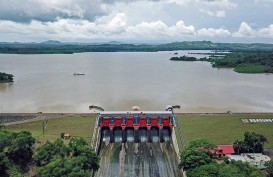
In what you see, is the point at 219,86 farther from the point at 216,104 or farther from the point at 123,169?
the point at 123,169

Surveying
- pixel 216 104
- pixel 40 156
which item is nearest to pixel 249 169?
pixel 40 156

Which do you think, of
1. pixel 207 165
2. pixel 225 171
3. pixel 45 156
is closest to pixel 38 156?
pixel 45 156

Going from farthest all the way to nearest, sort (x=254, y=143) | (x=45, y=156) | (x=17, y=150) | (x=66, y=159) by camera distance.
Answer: (x=254, y=143)
(x=17, y=150)
(x=45, y=156)
(x=66, y=159)

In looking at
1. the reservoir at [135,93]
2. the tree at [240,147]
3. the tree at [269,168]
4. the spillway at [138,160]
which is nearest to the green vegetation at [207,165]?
the tree at [269,168]

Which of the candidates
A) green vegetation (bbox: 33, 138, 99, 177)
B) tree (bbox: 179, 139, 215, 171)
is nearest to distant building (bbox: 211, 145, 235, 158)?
tree (bbox: 179, 139, 215, 171)

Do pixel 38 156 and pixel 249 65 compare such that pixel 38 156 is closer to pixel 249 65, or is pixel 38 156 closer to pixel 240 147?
pixel 240 147

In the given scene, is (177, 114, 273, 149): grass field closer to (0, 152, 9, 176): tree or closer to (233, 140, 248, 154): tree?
(233, 140, 248, 154): tree

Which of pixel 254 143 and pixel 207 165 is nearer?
pixel 207 165

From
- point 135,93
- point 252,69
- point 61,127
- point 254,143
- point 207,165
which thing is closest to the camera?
point 207,165
